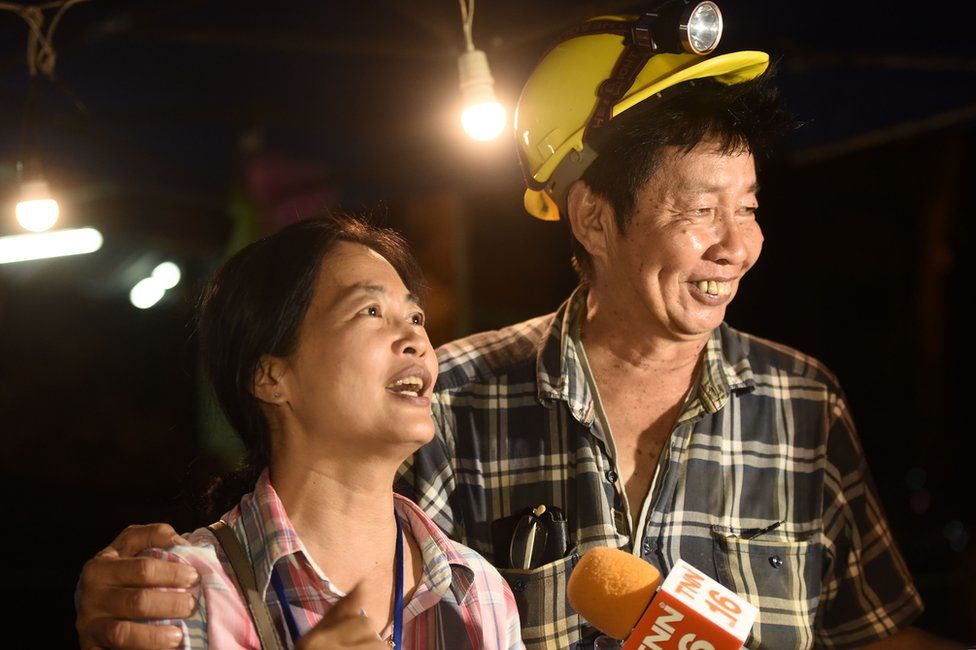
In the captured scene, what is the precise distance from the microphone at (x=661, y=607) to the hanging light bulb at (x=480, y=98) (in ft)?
6.56

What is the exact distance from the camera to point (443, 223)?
8195 millimetres

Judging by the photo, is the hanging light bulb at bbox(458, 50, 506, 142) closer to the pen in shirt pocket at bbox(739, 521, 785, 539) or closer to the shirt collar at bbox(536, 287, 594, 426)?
the shirt collar at bbox(536, 287, 594, 426)

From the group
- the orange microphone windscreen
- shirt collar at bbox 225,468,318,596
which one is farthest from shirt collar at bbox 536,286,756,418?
shirt collar at bbox 225,468,318,596

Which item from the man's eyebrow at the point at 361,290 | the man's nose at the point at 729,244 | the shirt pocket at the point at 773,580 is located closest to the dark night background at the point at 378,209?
the man's nose at the point at 729,244

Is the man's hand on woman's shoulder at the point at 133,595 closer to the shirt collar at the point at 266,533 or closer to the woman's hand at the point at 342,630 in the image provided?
the shirt collar at the point at 266,533

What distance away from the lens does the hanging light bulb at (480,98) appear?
362 centimetres

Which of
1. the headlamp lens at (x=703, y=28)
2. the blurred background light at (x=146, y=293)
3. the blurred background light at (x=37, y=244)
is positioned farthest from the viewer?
the blurred background light at (x=146, y=293)

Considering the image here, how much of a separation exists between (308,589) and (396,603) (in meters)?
0.23

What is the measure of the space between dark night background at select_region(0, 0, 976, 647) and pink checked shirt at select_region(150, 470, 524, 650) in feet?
1.86

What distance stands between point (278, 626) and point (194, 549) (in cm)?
27

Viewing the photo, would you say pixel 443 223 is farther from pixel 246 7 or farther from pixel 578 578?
pixel 578 578

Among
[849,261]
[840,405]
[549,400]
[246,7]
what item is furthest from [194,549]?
[849,261]

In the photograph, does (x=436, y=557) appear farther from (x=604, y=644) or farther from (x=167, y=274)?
(x=167, y=274)

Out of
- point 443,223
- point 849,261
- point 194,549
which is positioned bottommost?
point 194,549
